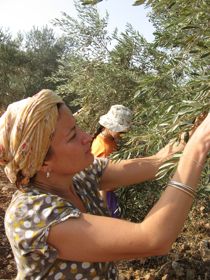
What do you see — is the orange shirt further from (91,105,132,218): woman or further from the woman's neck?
the woman's neck

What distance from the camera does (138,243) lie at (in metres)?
1.56

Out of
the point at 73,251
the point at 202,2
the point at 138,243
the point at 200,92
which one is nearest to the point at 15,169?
the point at 73,251

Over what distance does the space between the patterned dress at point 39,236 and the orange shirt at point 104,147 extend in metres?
2.24

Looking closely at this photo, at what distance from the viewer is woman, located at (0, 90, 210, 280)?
5.15 feet

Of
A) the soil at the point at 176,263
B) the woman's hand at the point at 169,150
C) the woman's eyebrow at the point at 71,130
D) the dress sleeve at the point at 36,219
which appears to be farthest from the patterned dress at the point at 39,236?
the soil at the point at 176,263

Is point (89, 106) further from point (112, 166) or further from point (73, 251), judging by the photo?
point (73, 251)

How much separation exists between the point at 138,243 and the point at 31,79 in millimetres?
18862

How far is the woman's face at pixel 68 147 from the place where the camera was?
5.92 feet

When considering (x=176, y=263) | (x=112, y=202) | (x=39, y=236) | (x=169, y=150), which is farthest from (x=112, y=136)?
(x=39, y=236)

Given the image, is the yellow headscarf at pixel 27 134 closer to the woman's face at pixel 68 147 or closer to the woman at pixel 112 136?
the woman's face at pixel 68 147

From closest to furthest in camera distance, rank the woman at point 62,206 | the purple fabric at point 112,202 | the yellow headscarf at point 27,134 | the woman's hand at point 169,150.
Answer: the woman at point 62,206 → the yellow headscarf at point 27,134 → the woman's hand at point 169,150 → the purple fabric at point 112,202

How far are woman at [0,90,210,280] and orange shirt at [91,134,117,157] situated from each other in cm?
209

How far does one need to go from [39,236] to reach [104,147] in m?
2.53

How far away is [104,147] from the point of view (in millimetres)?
4121
